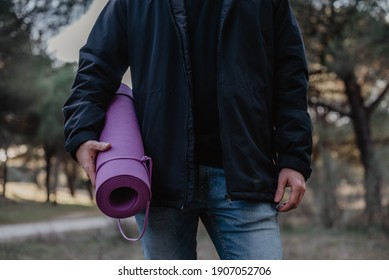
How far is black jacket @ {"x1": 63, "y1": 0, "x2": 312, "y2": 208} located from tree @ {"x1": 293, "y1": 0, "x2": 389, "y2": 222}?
18.1ft

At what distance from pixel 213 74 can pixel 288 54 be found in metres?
0.25

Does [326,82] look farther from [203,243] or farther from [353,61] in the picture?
[203,243]

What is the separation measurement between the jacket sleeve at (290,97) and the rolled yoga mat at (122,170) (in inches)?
16.2

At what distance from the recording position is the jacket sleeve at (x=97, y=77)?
1511mm

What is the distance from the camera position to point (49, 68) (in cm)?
794

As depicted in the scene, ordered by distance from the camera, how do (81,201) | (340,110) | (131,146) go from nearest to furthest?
(131,146) → (340,110) → (81,201)

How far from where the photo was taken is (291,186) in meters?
1.52

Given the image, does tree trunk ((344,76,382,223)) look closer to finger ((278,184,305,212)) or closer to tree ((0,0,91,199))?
tree ((0,0,91,199))

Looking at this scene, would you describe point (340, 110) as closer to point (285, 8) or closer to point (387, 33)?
point (387, 33)

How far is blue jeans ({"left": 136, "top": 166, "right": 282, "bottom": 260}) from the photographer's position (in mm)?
1513

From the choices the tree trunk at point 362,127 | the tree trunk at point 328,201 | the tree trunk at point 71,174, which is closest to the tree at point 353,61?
the tree trunk at point 362,127

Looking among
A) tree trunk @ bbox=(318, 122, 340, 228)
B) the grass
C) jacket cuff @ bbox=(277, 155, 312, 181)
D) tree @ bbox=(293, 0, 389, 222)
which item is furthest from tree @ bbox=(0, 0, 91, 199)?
jacket cuff @ bbox=(277, 155, 312, 181)

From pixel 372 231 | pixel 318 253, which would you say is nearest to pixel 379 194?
pixel 372 231

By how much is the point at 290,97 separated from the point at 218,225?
1.45 ft
